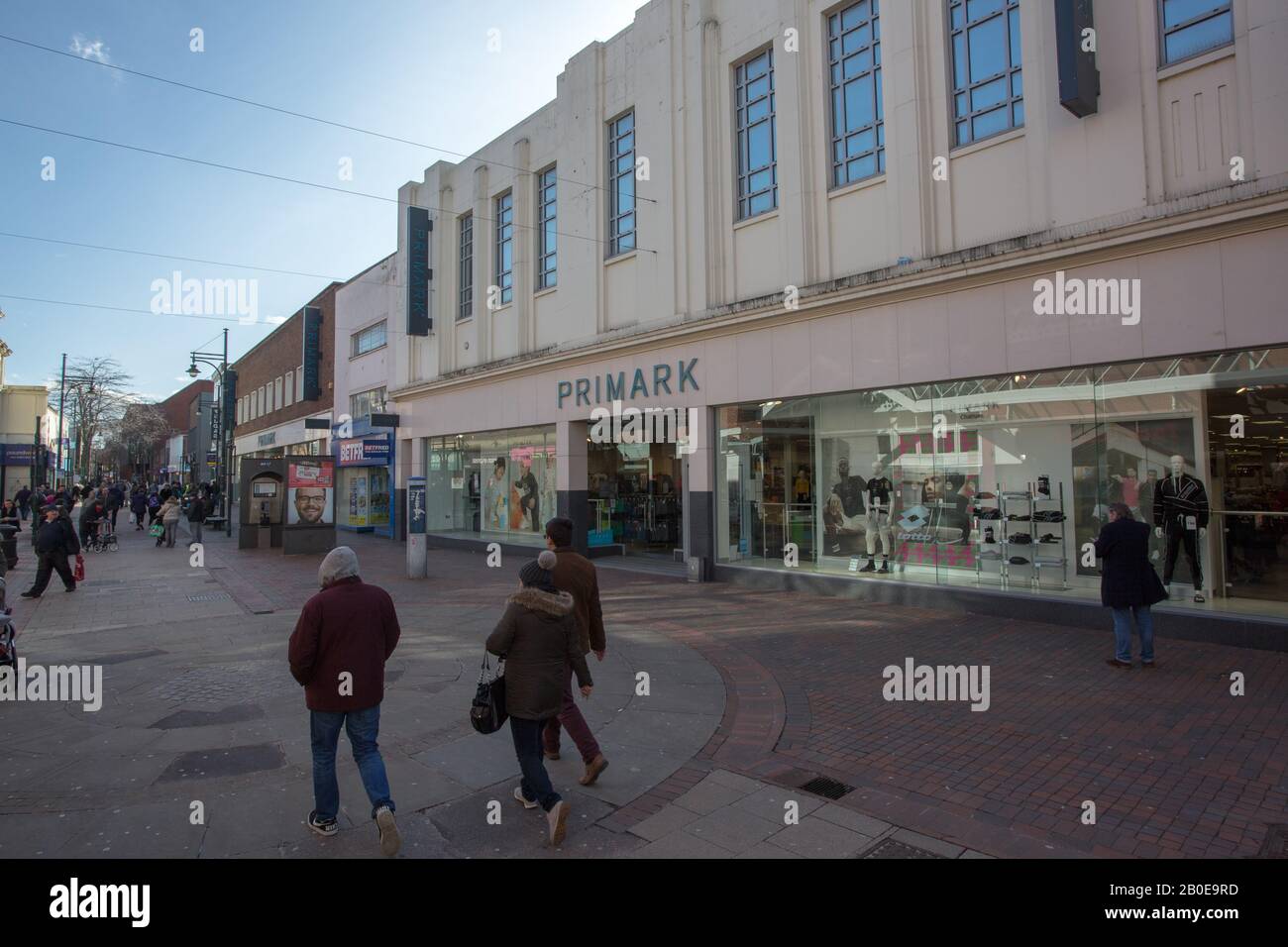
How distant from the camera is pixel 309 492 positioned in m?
20.5

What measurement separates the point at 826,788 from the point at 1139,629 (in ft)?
15.5

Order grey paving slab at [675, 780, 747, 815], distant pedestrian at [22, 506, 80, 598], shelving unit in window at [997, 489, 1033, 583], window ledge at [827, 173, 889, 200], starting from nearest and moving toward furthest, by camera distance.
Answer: grey paving slab at [675, 780, 747, 815] → shelving unit in window at [997, 489, 1033, 583] → window ledge at [827, 173, 889, 200] → distant pedestrian at [22, 506, 80, 598]

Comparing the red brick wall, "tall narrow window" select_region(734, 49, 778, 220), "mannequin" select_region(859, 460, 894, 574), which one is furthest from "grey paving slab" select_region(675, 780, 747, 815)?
the red brick wall

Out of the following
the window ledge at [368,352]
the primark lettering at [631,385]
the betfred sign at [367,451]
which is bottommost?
the betfred sign at [367,451]

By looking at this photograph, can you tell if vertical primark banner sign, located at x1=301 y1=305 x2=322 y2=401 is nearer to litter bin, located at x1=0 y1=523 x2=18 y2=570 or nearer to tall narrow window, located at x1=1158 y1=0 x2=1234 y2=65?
litter bin, located at x1=0 y1=523 x2=18 y2=570

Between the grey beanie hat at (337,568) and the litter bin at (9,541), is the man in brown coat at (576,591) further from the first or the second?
the litter bin at (9,541)

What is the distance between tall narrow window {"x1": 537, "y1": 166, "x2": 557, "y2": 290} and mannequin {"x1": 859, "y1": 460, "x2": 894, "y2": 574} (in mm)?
10029

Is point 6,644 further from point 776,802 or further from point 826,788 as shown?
point 826,788

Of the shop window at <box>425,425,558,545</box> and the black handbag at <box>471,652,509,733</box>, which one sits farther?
the shop window at <box>425,425,558,545</box>

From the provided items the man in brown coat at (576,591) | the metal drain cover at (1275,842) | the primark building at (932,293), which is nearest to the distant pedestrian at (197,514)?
the primark building at (932,293)

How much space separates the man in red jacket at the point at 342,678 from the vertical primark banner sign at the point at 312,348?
106ft

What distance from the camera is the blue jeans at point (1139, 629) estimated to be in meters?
7.38

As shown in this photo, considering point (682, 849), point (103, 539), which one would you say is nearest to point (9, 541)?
point (103, 539)

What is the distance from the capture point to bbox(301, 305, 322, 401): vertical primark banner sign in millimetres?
33219
